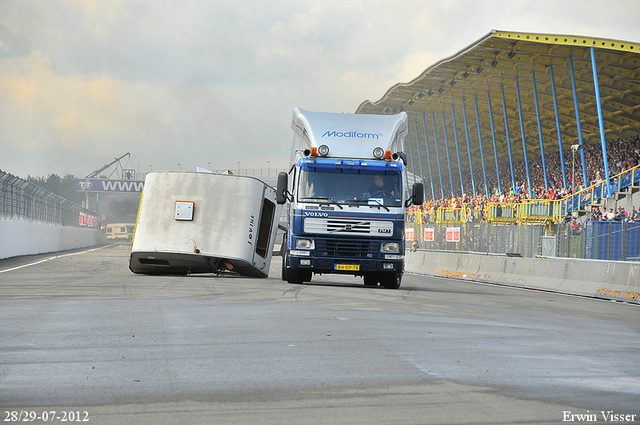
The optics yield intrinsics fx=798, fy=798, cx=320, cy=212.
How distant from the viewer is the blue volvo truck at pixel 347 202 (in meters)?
16.9

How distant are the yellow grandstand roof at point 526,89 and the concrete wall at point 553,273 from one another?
50.9 ft

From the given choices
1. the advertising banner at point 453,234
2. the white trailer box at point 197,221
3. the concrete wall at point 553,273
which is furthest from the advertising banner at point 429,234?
the white trailer box at point 197,221

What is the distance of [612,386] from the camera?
6.39 m

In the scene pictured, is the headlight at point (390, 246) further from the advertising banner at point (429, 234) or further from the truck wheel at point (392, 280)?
the advertising banner at point (429, 234)

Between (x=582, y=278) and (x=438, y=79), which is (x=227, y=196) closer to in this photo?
(x=582, y=278)

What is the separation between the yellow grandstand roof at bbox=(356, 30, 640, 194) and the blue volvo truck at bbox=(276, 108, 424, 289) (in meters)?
23.7

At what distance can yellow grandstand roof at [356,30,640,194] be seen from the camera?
41219 mm

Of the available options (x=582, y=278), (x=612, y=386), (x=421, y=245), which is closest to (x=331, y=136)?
(x=582, y=278)

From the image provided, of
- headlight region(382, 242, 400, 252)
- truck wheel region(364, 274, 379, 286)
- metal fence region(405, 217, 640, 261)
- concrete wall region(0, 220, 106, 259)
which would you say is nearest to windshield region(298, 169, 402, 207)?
headlight region(382, 242, 400, 252)

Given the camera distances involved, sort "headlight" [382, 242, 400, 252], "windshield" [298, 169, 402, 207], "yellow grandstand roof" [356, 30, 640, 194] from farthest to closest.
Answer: "yellow grandstand roof" [356, 30, 640, 194] → "headlight" [382, 242, 400, 252] → "windshield" [298, 169, 402, 207]

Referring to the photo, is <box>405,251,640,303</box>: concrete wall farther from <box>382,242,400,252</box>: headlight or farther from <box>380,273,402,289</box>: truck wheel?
<box>382,242,400,252</box>: headlight

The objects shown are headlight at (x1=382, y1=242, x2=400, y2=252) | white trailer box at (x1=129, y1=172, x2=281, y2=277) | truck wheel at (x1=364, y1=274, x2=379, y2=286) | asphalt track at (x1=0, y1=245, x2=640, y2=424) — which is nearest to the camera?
asphalt track at (x1=0, y1=245, x2=640, y2=424)

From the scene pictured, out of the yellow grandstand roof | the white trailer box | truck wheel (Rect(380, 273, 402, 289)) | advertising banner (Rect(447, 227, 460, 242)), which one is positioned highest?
the yellow grandstand roof

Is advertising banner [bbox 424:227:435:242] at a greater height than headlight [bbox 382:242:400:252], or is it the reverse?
advertising banner [bbox 424:227:435:242]
